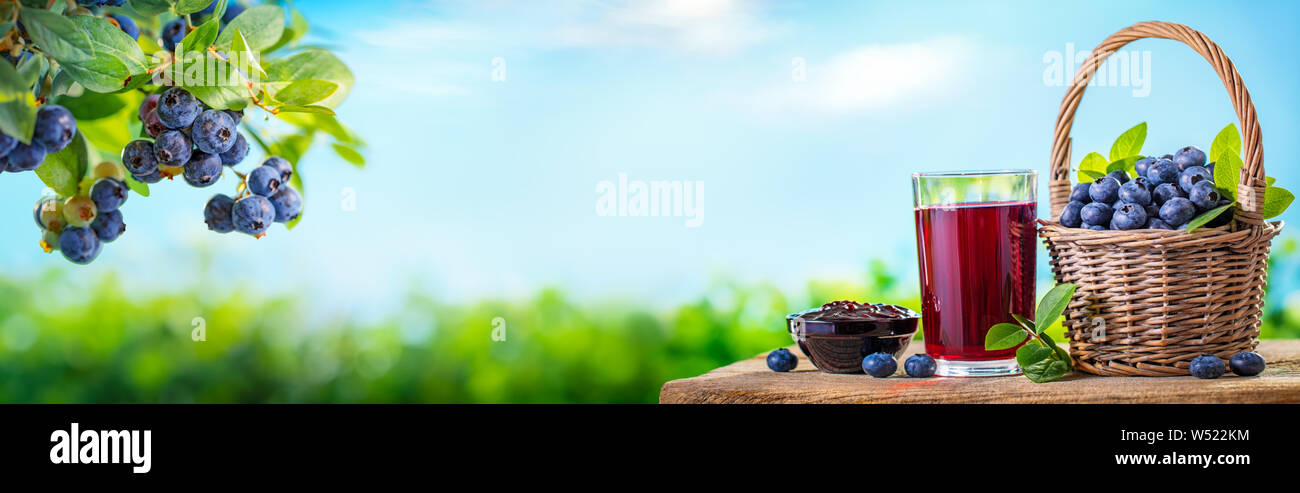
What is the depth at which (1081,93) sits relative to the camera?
125cm

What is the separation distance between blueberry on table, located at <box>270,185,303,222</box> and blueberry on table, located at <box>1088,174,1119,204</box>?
3.12 feet

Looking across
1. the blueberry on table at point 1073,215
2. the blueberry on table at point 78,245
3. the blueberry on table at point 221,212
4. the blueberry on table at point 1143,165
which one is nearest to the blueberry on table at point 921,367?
the blueberry on table at point 1073,215

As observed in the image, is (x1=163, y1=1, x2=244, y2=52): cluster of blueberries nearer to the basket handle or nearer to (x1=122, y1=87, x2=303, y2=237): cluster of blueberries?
(x1=122, y1=87, x2=303, y2=237): cluster of blueberries

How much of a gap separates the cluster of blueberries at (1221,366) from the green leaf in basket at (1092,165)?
10.9 inches

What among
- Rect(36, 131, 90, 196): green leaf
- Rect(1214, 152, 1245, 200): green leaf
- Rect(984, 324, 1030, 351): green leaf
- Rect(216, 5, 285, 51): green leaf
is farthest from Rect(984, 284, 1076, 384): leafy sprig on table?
Rect(36, 131, 90, 196): green leaf

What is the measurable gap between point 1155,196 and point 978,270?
230 mm

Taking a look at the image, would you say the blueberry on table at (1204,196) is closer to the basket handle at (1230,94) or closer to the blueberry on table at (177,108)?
the basket handle at (1230,94)

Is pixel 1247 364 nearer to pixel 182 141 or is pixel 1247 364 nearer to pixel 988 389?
pixel 988 389

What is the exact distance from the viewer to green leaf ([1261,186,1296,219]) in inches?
43.8

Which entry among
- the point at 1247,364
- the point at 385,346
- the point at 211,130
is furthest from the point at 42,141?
the point at 385,346

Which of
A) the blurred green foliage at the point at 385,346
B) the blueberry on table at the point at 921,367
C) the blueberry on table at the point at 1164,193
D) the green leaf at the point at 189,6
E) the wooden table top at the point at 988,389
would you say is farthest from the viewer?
the blurred green foliage at the point at 385,346

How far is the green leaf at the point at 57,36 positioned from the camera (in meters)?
0.64

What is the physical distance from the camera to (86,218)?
768mm
